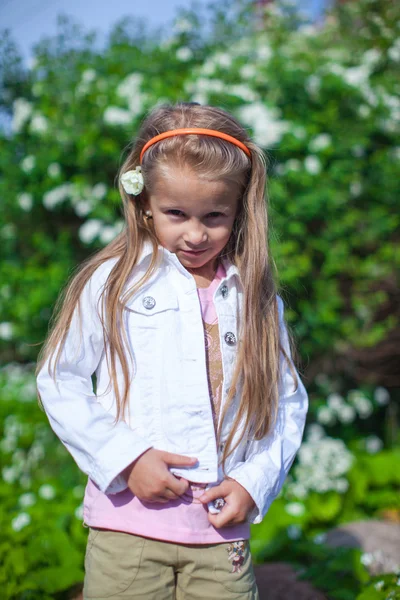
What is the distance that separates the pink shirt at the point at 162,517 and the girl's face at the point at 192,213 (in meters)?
0.38

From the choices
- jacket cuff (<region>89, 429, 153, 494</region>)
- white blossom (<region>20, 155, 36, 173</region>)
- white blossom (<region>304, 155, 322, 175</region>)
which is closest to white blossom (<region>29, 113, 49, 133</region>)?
white blossom (<region>20, 155, 36, 173</region>)

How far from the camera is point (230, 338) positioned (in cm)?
177

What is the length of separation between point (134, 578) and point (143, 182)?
1.06 metres

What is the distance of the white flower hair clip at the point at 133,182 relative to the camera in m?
1.76

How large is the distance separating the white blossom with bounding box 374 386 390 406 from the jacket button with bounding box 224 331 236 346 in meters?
2.85

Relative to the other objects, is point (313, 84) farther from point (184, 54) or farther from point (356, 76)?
point (184, 54)

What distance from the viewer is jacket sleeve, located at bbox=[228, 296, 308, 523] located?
Result: 1.69 metres

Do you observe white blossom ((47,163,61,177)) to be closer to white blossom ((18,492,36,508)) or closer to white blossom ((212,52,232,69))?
white blossom ((212,52,232,69))

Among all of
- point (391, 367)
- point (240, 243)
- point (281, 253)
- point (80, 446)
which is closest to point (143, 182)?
point (240, 243)

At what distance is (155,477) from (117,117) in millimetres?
2766

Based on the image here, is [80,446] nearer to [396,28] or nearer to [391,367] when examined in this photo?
[391,367]

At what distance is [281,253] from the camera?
377 centimetres

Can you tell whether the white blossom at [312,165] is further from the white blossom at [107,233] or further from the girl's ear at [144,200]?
the girl's ear at [144,200]

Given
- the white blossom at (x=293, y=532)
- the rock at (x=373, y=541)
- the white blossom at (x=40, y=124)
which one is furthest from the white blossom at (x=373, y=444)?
the white blossom at (x=40, y=124)
